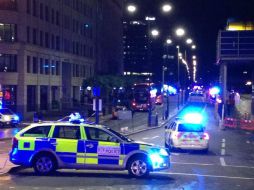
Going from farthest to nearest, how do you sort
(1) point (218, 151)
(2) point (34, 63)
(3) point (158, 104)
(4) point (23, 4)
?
1. (3) point (158, 104)
2. (2) point (34, 63)
3. (4) point (23, 4)
4. (1) point (218, 151)

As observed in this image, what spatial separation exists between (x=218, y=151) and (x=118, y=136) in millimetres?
11372

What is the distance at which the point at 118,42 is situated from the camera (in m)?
125

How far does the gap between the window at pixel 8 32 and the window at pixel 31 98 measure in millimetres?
6430

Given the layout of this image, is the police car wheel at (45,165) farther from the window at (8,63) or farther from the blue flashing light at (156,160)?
the window at (8,63)

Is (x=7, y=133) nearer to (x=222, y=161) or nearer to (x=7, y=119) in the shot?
(x=7, y=119)

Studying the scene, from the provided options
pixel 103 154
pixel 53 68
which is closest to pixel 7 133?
pixel 103 154

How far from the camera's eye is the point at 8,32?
58812mm

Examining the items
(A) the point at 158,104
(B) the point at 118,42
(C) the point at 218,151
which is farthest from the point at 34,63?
(B) the point at 118,42

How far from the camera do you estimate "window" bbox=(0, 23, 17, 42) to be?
5872 cm

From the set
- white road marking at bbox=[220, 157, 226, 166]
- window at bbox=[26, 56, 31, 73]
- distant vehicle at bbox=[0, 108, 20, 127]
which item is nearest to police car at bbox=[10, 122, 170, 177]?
white road marking at bbox=[220, 157, 226, 166]

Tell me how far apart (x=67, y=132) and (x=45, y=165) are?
121cm

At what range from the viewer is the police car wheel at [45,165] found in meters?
15.8

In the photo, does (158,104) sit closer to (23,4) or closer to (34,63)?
(34,63)

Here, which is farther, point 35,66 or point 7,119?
point 35,66
